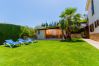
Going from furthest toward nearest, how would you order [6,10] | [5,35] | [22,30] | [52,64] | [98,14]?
1. [6,10]
2. [22,30]
3. [5,35]
4. [98,14]
5. [52,64]

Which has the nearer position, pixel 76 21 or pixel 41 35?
pixel 76 21

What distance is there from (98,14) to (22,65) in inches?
680

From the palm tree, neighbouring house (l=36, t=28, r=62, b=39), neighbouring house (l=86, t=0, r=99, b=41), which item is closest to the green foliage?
the palm tree

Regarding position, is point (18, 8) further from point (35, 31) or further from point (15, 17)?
point (35, 31)

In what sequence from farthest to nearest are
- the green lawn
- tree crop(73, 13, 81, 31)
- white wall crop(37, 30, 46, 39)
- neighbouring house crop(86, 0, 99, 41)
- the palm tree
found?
white wall crop(37, 30, 46, 39)
the palm tree
tree crop(73, 13, 81, 31)
neighbouring house crop(86, 0, 99, 41)
the green lawn

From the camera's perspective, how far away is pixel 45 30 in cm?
5088

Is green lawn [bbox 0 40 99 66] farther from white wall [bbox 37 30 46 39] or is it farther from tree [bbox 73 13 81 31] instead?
white wall [bbox 37 30 46 39]

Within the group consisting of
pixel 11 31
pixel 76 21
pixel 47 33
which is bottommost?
pixel 47 33

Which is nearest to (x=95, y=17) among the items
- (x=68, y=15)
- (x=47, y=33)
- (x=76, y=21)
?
(x=76, y=21)

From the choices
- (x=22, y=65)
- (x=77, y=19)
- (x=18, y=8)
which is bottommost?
(x=22, y=65)

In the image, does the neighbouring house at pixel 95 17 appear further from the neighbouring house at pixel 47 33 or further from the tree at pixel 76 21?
the neighbouring house at pixel 47 33

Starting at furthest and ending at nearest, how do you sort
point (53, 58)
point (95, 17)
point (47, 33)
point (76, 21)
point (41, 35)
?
point (47, 33), point (41, 35), point (76, 21), point (95, 17), point (53, 58)

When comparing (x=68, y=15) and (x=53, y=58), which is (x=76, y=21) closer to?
(x=68, y=15)

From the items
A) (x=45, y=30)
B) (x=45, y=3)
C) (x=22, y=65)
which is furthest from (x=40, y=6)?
(x=22, y=65)
